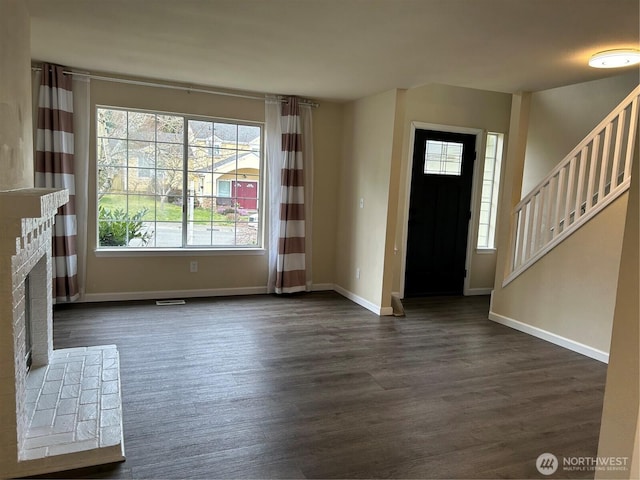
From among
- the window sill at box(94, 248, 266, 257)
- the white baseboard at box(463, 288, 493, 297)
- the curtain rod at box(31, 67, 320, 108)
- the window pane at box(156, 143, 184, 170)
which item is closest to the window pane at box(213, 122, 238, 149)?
the curtain rod at box(31, 67, 320, 108)

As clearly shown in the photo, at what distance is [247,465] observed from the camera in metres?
2.02

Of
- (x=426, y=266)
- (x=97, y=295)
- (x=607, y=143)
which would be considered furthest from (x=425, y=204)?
(x=97, y=295)

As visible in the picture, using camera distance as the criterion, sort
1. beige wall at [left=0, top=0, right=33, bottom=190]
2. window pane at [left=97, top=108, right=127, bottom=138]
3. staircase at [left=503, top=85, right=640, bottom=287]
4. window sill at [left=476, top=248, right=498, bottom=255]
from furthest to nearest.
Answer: window sill at [left=476, top=248, right=498, bottom=255]
window pane at [left=97, top=108, right=127, bottom=138]
staircase at [left=503, top=85, right=640, bottom=287]
beige wall at [left=0, top=0, right=33, bottom=190]

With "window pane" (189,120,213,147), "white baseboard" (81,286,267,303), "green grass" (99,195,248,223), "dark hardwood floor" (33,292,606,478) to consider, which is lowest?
"dark hardwood floor" (33,292,606,478)

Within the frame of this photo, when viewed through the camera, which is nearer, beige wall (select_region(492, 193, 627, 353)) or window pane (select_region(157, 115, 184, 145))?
beige wall (select_region(492, 193, 627, 353))

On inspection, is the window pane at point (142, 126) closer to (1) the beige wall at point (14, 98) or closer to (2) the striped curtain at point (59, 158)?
(2) the striped curtain at point (59, 158)

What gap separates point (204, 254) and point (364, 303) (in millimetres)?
1915

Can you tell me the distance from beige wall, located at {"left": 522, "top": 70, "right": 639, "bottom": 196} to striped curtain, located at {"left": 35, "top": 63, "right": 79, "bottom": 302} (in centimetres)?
521

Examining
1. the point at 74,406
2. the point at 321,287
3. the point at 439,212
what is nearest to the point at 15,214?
the point at 74,406

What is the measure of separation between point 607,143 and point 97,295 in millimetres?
5020

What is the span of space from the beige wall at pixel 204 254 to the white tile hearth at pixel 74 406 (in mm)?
1734

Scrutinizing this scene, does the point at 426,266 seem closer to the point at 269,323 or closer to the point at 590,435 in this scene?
the point at 269,323

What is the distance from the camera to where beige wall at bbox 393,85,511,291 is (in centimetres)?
515

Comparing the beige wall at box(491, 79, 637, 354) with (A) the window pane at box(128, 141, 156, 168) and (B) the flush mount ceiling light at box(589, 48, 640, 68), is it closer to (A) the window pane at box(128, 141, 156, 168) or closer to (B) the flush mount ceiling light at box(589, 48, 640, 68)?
(B) the flush mount ceiling light at box(589, 48, 640, 68)
